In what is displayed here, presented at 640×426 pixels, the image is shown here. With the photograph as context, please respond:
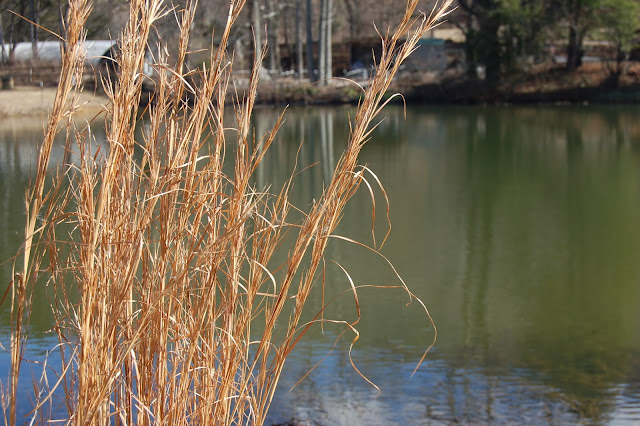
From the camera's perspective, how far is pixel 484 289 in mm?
5125

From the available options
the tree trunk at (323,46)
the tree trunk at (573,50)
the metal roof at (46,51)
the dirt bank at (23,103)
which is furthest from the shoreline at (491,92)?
the metal roof at (46,51)

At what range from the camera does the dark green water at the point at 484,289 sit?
3.34m

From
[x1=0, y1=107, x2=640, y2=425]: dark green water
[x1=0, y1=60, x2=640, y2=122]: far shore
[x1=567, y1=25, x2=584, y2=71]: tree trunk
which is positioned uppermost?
[x1=567, y1=25, x2=584, y2=71]: tree trunk

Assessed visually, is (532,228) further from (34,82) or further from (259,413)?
(34,82)

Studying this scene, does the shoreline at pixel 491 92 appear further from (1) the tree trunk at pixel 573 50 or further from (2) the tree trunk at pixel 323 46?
(2) the tree trunk at pixel 323 46

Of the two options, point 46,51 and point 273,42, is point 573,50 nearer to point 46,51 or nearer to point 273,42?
point 273,42

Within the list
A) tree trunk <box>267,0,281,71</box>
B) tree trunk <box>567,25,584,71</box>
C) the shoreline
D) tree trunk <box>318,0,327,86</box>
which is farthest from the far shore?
tree trunk <box>267,0,281,71</box>

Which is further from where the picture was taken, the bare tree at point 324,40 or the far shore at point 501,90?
the bare tree at point 324,40

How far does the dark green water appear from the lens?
3344 millimetres

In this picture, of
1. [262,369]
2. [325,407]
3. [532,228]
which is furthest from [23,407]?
[532,228]

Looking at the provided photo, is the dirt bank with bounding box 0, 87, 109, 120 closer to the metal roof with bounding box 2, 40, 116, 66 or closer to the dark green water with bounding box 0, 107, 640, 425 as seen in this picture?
the metal roof with bounding box 2, 40, 116, 66

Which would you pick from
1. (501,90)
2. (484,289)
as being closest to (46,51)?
(501,90)

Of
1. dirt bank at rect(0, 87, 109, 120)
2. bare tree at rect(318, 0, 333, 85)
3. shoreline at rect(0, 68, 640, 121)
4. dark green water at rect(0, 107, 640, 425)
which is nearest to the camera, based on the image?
dark green water at rect(0, 107, 640, 425)

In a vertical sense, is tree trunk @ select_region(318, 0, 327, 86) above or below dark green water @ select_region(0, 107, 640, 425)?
above
